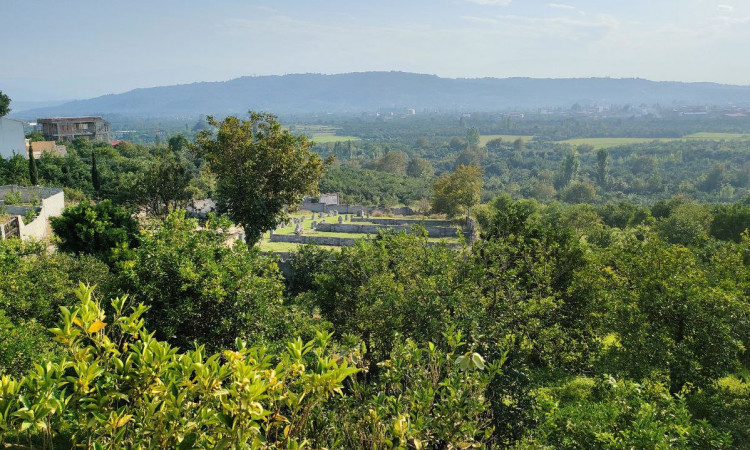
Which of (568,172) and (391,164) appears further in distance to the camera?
(568,172)

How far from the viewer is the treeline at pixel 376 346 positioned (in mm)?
3643

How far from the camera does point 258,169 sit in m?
20.7

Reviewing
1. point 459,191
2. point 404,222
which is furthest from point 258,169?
point 459,191

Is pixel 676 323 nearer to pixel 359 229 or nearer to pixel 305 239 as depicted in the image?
pixel 305 239

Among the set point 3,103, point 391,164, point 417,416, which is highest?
point 3,103

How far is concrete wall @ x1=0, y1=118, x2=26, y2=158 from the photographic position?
4350 cm

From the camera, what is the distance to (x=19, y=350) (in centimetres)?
808

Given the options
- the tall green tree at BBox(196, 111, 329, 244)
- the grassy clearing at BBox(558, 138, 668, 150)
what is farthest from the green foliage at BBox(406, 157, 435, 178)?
the tall green tree at BBox(196, 111, 329, 244)

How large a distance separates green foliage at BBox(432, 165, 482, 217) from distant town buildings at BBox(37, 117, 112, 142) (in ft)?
185

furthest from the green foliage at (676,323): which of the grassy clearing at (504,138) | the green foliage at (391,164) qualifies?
the grassy clearing at (504,138)

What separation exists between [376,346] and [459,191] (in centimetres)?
2972

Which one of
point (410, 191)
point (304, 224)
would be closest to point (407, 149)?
point (410, 191)

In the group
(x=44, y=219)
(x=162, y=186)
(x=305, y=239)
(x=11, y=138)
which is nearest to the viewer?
(x=44, y=219)

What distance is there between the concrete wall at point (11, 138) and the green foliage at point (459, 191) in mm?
36750
